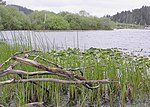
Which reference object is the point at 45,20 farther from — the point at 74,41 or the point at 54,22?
the point at 54,22

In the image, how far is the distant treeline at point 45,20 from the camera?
591 centimetres

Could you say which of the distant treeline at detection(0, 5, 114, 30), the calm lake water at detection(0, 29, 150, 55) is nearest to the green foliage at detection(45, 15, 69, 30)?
the distant treeline at detection(0, 5, 114, 30)

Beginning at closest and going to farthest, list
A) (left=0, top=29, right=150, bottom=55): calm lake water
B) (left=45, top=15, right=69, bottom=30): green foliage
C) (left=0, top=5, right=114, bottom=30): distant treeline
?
(left=0, top=29, right=150, bottom=55): calm lake water, (left=0, top=5, right=114, bottom=30): distant treeline, (left=45, top=15, right=69, bottom=30): green foliage

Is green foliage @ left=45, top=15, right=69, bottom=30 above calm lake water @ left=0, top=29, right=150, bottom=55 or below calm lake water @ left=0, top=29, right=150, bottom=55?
above

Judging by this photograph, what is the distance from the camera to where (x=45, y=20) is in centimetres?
372

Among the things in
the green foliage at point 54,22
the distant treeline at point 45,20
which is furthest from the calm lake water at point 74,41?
the green foliage at point 54,22

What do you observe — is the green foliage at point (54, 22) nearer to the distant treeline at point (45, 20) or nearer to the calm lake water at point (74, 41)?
the distant treeline at point (45, 20)

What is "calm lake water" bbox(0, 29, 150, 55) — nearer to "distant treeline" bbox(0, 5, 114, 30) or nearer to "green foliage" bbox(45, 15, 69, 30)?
"distant treeline" bbox(0, 5, 114, 30)

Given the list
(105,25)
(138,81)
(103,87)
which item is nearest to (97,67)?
(103,87)

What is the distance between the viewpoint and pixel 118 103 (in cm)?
355

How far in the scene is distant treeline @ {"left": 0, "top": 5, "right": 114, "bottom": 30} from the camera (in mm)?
5909

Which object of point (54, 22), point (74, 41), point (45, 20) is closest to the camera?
point (45, 20)

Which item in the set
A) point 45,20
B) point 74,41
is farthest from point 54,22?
point 45,20

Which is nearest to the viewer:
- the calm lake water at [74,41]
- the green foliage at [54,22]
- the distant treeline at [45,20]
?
the calm lake water at [74,41]
